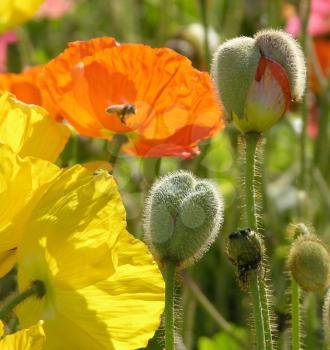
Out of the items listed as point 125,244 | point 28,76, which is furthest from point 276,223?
point 125,244

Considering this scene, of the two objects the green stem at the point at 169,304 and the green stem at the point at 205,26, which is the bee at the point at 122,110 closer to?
the green stem at the point at 169,304

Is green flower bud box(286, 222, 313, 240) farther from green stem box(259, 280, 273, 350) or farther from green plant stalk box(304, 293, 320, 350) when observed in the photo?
green plant stalk box(304, 293, 320, 350)

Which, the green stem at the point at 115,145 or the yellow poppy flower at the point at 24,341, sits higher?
the green stem at the point at 115,145

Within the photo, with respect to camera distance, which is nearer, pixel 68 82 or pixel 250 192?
pixel 250 192

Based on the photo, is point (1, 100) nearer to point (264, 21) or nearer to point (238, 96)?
point (238, 96)

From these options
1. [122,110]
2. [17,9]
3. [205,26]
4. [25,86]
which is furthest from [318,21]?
[122,110]

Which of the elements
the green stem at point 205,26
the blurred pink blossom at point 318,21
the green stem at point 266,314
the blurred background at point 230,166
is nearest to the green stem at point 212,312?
the blurred background at point 230,166
